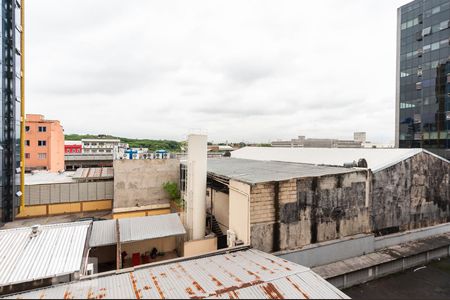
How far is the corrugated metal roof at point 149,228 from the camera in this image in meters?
15.3

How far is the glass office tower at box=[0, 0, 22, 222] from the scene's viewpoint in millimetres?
20062

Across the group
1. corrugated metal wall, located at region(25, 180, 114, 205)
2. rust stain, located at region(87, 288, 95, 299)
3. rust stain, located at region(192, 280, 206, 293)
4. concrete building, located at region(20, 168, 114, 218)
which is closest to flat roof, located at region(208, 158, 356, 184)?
rust stain, located at region(192, 280, 206, 293)

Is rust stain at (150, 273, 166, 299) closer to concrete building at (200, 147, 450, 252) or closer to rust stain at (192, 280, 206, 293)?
rust stain at (192, 280, 206, 293)

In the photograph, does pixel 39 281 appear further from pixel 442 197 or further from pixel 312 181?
pixel 442 197

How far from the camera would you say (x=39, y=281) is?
9.38 m

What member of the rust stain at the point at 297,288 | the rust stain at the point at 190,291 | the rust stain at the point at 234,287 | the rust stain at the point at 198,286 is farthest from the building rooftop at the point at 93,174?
the rust stain at the point at 297,288

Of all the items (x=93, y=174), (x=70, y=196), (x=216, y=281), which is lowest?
(x=216, y=281)

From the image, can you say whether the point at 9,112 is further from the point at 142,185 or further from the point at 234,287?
the point at 234,287

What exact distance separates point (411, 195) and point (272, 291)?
1692 centimetres

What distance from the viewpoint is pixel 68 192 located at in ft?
77.7

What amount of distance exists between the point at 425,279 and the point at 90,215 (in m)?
27.2

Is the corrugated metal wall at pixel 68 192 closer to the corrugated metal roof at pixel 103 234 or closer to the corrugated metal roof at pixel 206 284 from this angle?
the corrugated metal roof at pixel 103 234

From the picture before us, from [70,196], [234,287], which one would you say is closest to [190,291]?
[234,287]

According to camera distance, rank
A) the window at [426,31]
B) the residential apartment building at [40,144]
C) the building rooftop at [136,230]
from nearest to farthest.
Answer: the building rooftop at [136,230]
the window at [426,31]
the residential apartment building at [40,144]
